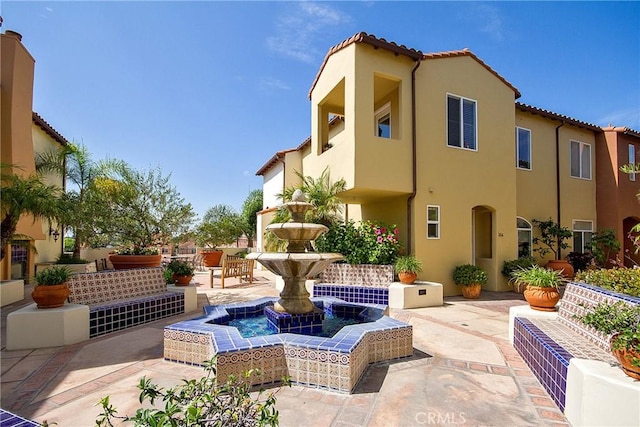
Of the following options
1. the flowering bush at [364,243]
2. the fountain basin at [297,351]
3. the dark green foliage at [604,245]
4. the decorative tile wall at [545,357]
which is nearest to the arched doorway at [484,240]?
the flowering bush at [364,243]

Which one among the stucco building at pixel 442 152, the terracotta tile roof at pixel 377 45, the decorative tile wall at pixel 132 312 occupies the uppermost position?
the terracotta tile roof at pixel 377 45

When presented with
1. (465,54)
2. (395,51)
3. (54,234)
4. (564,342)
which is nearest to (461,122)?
(465,54)

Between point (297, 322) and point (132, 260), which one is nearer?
point (297, 322)

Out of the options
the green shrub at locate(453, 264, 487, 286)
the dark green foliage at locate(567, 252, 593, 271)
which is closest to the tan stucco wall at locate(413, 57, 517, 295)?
the green shrub at locate(453, 264, 487, 286)

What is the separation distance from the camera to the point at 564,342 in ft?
13.4

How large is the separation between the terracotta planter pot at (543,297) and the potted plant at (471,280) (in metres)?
4.38

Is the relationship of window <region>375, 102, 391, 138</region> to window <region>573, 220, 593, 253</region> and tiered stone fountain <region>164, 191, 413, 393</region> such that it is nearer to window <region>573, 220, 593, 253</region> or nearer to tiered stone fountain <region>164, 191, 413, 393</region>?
tiered stone fountain <region>164, 191, 413, 393</region>

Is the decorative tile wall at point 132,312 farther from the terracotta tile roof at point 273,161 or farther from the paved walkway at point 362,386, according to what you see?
the terracotta tile roof at point 273,161

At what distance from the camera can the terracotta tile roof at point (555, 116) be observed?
12.6 meters

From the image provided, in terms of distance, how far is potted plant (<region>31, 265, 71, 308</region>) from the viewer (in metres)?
5.61

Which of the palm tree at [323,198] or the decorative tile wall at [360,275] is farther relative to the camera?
the palm tree at [323,198]

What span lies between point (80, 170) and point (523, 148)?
21.1 m

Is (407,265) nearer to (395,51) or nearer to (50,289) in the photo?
(395,51)

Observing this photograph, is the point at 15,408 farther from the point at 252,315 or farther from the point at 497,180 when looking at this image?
the point at 497,180
